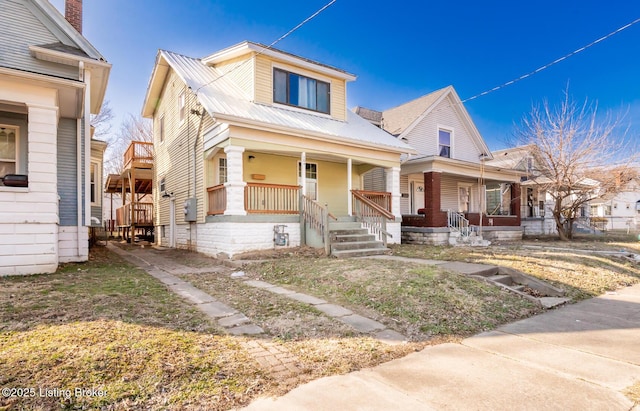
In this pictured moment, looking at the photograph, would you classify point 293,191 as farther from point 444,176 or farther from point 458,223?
point 444,176

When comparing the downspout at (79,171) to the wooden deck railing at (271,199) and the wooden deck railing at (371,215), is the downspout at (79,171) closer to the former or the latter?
the wooden deck railing at (271,199)

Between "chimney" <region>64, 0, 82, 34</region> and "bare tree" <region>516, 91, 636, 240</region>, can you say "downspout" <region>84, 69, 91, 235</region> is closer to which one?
"chimney" <region>64, 0, 82, 34</region>

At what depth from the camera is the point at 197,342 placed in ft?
11.8

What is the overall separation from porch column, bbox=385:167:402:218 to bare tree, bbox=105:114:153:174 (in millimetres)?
25735

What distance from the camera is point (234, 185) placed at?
1027 centimetres

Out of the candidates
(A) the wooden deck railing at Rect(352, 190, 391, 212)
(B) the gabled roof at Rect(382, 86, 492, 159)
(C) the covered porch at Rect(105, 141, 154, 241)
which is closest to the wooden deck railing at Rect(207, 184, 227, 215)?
(A) the wooden deck railing at Rect(352, 190, 391, 212)

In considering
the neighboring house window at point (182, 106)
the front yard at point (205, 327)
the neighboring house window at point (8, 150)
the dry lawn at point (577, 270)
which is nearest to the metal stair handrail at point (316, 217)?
the front yard at point (205, 327)

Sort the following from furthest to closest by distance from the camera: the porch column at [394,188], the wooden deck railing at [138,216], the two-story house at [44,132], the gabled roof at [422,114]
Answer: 1. the wooden deck railing at [138,216]
2. the gabled roof at [422,114]
3. the porch column at [394,188]
4. the two-story house at [44,132]

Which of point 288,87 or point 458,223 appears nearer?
point 288,87

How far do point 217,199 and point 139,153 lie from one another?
31.9ft

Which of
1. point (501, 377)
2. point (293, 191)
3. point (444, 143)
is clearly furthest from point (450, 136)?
point (501, 377)

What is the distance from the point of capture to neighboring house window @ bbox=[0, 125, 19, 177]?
8844mm

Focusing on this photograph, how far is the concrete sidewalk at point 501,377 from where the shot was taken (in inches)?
105

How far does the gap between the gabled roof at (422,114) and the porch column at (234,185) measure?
973 cm
